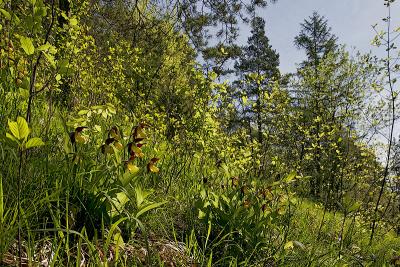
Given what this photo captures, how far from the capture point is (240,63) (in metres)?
24.1

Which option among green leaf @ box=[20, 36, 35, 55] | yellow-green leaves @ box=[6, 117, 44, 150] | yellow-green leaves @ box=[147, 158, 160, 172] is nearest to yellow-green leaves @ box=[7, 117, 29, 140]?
yellow-green leaves @ box=[6, 117, 44, 150]

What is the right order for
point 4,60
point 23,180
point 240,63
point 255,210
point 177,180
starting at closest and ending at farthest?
1. point 23,180
2. point 255,210
3. point 4,60
4. point 177,180
5. point 240,63

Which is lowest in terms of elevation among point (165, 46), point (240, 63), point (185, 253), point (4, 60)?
point (185, 253)

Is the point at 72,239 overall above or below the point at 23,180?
below

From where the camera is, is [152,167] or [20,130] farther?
[152,167]

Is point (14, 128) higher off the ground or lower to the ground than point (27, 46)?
lower

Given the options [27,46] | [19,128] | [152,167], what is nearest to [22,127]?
[19,128]

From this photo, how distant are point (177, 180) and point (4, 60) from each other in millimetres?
1738

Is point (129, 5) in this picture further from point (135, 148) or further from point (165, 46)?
point (135, 148)

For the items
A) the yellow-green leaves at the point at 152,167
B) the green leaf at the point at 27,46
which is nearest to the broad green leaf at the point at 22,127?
the green leaf at the point at 27,46

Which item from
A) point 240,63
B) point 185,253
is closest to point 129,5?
point 185,253

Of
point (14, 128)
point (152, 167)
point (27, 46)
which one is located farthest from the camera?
point (152, 167)

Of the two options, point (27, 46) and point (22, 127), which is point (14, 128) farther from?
point (27, 46)

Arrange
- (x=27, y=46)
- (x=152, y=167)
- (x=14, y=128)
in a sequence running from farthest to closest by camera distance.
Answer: (x=152, y=167) → (x=27, y=46) → (x=14, y=128)
